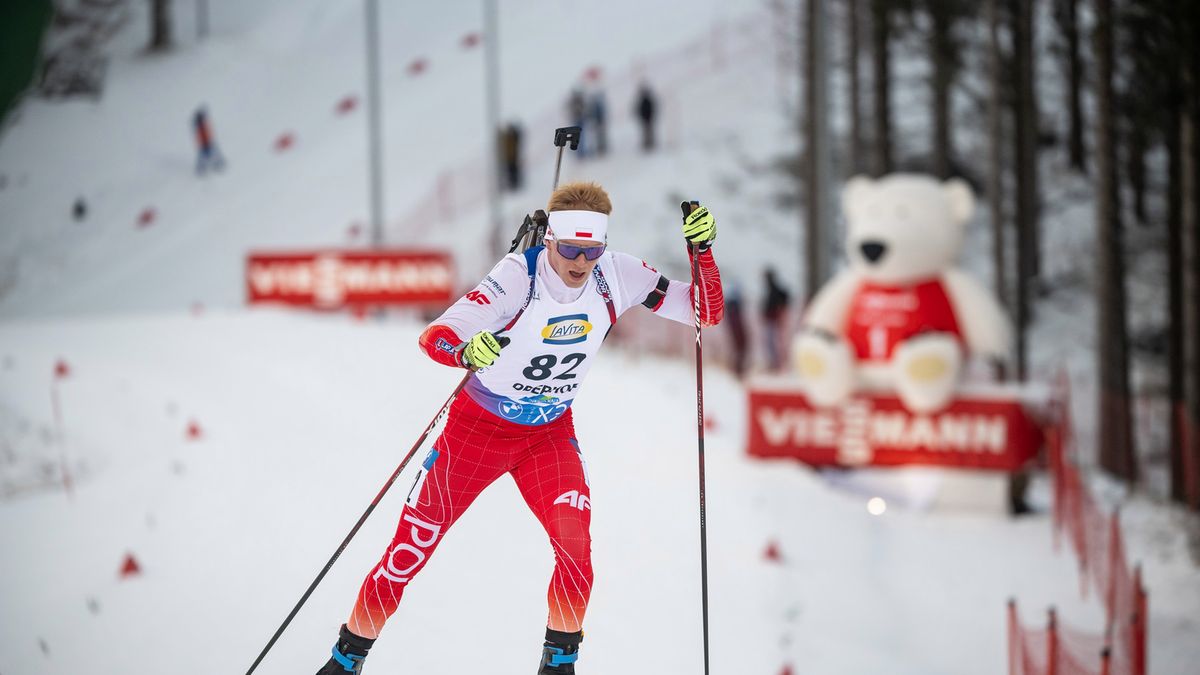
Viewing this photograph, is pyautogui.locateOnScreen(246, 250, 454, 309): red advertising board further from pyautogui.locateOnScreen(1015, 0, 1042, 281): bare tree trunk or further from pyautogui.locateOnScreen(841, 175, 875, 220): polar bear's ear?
pyautogui.locateOnScreen(1015, 0, 1042, 281): bare tree trunk

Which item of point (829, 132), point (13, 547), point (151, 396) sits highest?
point (829, 132)

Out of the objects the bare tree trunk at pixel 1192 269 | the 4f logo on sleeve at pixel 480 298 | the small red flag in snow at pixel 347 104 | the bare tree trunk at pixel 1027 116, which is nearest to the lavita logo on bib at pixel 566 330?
the 4f logo on sleeve at pixel 480 298

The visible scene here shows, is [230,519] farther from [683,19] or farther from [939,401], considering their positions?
[683,19]

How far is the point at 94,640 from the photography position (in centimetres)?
606

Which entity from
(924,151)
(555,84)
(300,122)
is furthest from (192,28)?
(924,151)

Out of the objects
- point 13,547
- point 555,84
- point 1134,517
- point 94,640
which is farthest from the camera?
point 555,84

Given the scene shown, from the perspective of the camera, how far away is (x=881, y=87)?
689 inches

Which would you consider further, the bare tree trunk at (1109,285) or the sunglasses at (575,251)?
the bare tree trunk at (1109,285)

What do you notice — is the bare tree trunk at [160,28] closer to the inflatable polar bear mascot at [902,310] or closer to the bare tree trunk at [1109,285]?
the bare tree trunk at [1109,285]

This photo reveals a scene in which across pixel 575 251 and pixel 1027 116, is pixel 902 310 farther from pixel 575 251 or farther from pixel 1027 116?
pixel 1027 116

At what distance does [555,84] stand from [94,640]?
24982 mm

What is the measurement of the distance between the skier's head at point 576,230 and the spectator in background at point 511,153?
16633 millimetres

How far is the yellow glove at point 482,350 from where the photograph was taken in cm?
423

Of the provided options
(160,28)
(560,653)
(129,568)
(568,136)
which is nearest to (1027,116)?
(129,568)
